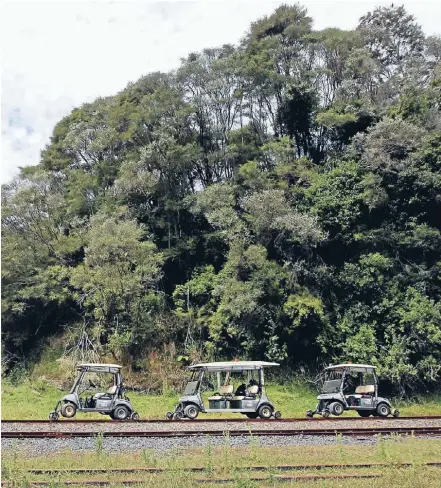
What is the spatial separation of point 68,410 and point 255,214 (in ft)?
48.1

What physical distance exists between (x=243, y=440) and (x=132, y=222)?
16.9 m

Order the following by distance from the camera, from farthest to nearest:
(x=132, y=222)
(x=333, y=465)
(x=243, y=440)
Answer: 1. (x=132, y=222)
2. (x=243, y=440)
3. (x=333, y=465)

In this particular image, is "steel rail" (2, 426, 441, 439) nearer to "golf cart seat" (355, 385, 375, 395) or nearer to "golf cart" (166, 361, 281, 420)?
"golf cart" (166, 361, 281, 420)

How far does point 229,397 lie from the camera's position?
56.6ft

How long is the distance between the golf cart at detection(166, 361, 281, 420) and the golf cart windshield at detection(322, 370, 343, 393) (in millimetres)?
2120

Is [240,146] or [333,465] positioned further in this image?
[240,146]

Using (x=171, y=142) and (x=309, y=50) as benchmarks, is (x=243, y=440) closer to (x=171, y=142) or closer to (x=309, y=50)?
(x=171, y=142)

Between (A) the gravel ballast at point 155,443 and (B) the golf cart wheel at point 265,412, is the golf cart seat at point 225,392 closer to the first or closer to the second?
(B) the golf cart wheel at point 265,412

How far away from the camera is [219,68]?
3322cm

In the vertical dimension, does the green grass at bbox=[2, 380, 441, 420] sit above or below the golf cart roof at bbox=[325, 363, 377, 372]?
below

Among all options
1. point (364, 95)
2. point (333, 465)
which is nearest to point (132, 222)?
point (364, 95)

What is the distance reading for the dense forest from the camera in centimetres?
2652

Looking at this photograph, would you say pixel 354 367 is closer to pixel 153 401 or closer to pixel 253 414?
pixel 253 414

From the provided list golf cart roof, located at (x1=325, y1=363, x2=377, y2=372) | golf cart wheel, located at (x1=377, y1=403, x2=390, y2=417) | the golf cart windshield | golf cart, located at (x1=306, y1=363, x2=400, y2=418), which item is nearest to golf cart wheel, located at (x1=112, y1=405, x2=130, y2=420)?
golf cart, located at (x1=306, y1=363, x2=400, y2=418)
